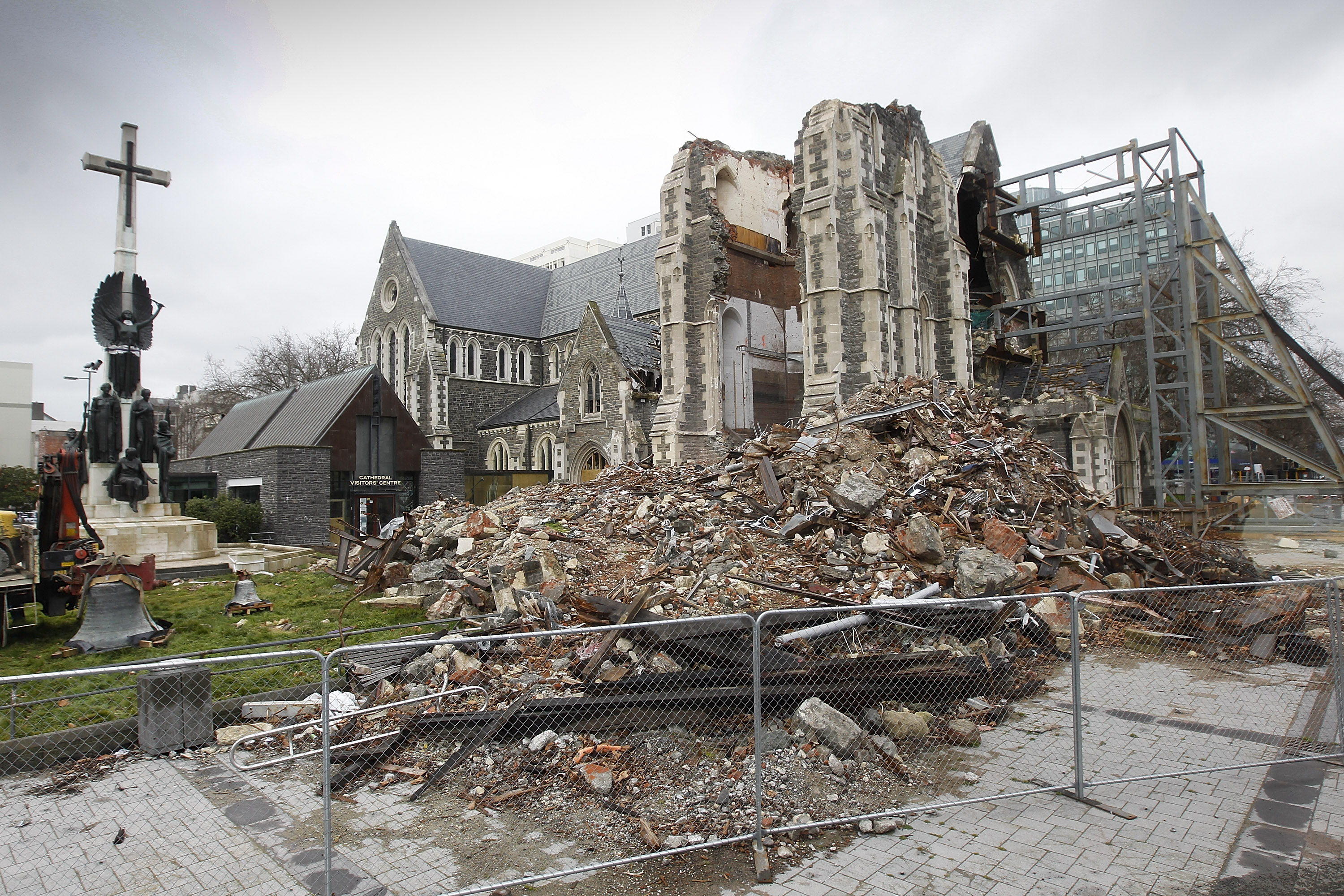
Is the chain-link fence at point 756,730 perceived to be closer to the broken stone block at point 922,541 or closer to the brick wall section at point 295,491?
the broken stone block at point 922,541

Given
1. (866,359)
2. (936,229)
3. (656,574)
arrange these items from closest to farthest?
(656,574), (866,359), (936,229)

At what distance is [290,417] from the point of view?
24922 mm

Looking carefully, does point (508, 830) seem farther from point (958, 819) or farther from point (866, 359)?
point (866, 359)

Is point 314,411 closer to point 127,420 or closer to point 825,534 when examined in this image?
point 127,420

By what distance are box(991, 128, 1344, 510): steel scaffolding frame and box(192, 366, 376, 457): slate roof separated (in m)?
21.9

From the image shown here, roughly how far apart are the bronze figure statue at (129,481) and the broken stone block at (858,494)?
41.2 feet

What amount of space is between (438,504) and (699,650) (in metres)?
11.7

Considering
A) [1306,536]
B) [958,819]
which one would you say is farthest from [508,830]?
[1306,536]

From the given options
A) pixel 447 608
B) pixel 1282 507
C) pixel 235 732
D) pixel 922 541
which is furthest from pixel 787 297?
pixel 235 732

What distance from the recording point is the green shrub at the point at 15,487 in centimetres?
2998

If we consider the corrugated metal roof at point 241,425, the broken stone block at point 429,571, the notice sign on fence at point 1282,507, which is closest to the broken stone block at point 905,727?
the broken stone block at point 429,571

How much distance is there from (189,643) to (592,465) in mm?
19985

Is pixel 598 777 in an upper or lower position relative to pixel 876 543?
lower

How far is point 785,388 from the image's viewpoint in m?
22.5
